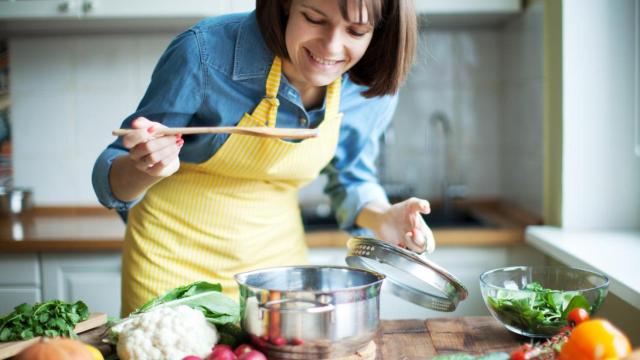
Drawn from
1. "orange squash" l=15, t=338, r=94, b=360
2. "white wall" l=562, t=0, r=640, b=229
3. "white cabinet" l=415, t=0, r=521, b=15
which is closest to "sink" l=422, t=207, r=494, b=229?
"white wall" l=562, t=0, r=640, b=229

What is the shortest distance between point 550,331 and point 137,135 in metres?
0.70

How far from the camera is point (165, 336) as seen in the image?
0.92 metres

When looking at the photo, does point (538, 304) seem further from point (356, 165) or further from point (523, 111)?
point (523, 111)

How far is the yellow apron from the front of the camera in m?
1.40

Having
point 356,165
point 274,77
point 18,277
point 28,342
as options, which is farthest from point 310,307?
point 18,277

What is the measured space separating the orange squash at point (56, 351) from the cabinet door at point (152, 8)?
62.2 inches

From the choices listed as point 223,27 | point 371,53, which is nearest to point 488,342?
point 371,53

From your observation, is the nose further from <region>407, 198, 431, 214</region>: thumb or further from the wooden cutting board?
the wooden cutting board

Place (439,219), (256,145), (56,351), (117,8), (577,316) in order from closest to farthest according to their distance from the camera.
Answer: (56,351)
(577,316)
(256,145)
(117,8)
(439,219)

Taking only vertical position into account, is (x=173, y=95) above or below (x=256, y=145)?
above

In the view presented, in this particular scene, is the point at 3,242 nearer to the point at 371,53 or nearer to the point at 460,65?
the point at 371,53

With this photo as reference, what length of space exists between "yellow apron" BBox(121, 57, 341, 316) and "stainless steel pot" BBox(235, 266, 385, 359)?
493 millimetres

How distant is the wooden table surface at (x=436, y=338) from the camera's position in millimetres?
1013

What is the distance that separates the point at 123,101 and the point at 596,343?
2171mm
